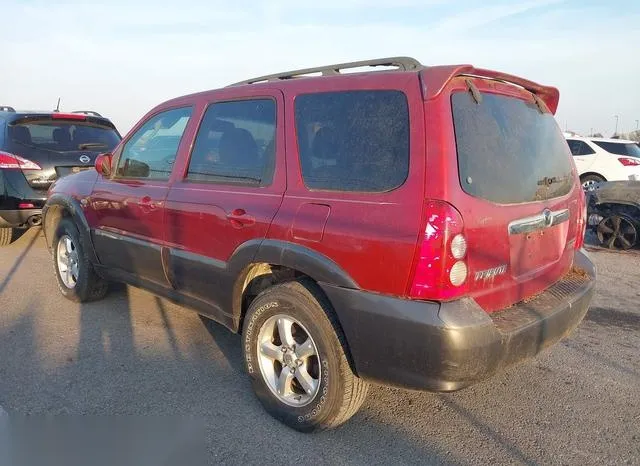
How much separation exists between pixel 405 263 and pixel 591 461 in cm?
141

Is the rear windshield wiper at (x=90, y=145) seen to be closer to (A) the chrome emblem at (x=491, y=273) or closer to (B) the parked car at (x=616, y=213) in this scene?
(A) the chrome emblem at (x=491, y=273)

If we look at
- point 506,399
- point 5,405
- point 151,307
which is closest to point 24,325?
point 151,307

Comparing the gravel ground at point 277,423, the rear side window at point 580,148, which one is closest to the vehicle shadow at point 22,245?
the gravel ground at point 277,423

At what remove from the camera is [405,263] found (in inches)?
95.3

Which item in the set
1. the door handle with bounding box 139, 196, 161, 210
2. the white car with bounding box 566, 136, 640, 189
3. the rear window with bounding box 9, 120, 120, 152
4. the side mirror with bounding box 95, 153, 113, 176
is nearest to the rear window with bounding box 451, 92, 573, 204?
the door handle with bounding box 139, 196, 161, 210

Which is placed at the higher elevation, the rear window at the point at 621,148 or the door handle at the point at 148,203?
the door handle at the point at 148,203

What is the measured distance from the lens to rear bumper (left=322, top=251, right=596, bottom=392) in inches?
94.3

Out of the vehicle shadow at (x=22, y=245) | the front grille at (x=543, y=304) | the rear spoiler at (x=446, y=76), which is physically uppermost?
the rear spoiler at (x=446, y=76)

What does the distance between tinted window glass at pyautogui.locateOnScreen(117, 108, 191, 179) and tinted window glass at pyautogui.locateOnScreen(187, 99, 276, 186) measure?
28 centimetres

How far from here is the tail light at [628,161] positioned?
12906 mm

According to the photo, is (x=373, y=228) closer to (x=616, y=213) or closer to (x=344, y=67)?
(x=344, y=67)

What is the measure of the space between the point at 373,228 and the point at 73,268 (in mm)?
3561

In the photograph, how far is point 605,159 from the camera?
42.9 ft

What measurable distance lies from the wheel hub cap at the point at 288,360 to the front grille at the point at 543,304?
0.95 m
